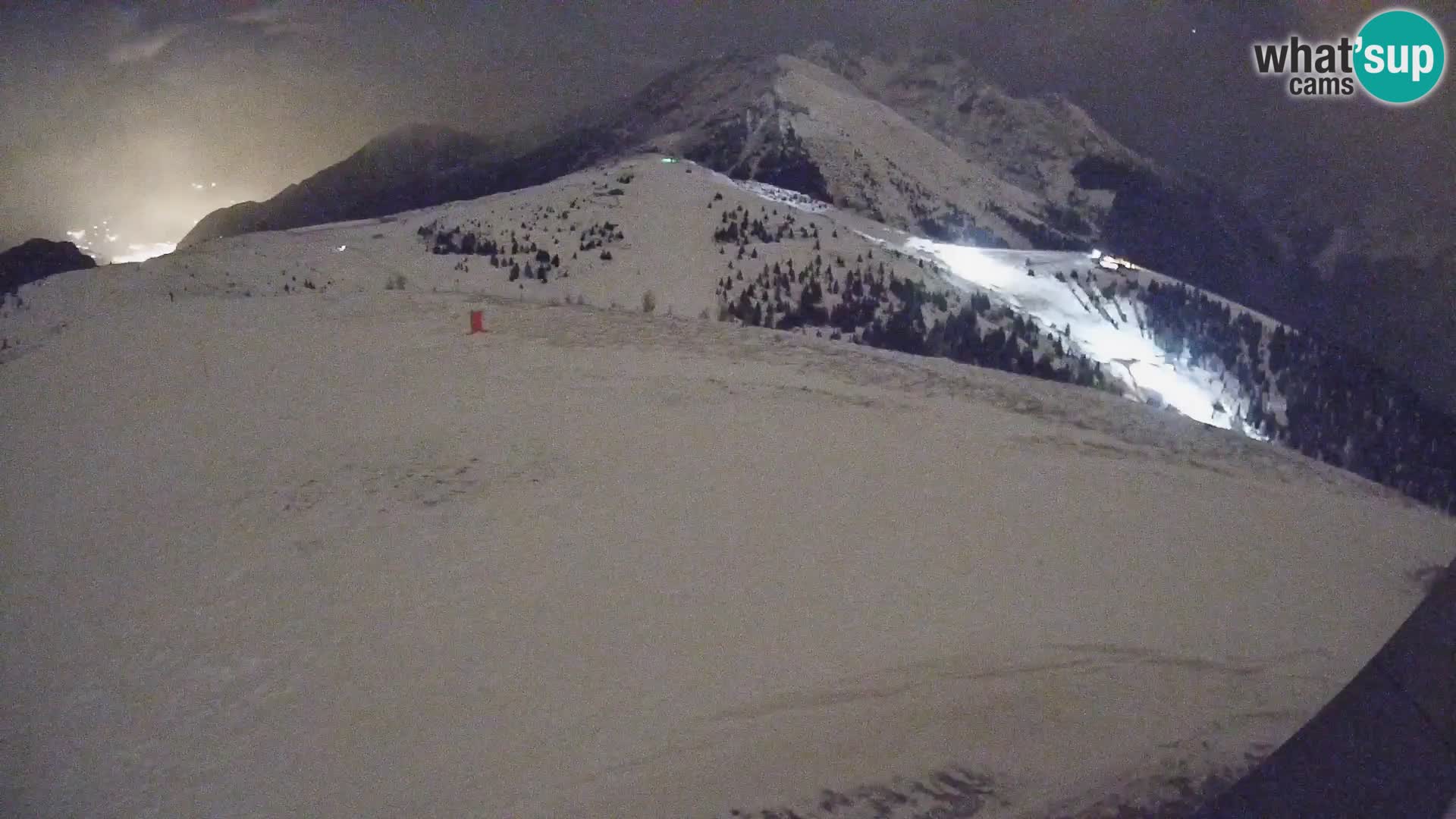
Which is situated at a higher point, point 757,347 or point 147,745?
point 757,347

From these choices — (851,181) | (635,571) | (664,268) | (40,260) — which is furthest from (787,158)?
(635,571)

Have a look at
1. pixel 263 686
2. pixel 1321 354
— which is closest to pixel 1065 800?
pixel 263 686

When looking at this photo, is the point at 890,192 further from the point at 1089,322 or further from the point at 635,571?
the point at 635,571

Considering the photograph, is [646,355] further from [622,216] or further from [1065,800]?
[622,216]

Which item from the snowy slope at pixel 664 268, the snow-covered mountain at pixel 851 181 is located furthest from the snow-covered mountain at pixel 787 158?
the snowy slope at pixel 664 268

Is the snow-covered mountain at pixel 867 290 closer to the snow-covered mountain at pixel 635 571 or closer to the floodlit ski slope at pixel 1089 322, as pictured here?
the floodlit ski slope at pixel 1089 322

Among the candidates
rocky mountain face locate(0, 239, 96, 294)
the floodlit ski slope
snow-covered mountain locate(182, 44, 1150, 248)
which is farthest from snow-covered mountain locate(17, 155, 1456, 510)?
snow-covered mountain locate(182, 44, 1150, 248)
